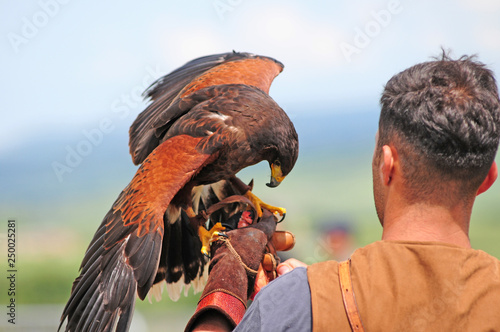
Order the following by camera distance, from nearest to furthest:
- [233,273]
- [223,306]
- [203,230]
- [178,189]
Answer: [223,306] < [233,273] < [178,189] < [203,230]

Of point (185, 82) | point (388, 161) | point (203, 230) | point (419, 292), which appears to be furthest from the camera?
point (185, 82)

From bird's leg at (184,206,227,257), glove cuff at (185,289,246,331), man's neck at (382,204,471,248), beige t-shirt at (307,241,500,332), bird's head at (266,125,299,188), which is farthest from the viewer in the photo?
bird's head at (266,125,299,188)

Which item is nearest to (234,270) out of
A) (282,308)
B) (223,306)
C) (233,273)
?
(233,273)

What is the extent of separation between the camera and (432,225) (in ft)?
3.67

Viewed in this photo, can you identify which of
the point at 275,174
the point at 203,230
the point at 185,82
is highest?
the point at 185,82

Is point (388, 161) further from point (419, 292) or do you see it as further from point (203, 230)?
point (203, 230)

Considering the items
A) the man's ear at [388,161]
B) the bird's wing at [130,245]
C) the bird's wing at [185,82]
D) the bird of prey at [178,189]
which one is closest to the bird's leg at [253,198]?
the bird of prey at [178,189]

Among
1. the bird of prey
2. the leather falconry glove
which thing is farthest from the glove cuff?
the bird of prey

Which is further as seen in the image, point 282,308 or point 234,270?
point 234,270

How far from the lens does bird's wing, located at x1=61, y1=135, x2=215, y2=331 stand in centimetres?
239

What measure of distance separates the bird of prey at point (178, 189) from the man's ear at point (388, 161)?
3.78 feet

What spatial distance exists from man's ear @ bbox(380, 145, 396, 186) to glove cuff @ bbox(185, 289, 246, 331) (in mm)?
589

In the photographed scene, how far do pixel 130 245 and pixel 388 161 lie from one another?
1687mm

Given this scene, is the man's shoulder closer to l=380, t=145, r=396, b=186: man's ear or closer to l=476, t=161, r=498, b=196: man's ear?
l=380, t=145, r=396, b=186: man's ear
